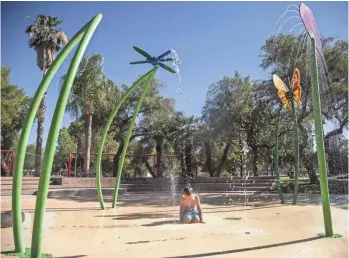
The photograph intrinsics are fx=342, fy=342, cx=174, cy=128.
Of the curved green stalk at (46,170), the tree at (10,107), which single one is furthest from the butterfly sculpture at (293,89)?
the tree at (10,107)

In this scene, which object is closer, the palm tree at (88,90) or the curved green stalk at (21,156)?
the curved green stalk at (21,156)

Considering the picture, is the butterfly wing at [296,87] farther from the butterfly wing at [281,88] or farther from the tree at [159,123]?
the tree at [159,123]

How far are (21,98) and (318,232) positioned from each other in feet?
105

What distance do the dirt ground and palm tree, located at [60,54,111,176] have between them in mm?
15025

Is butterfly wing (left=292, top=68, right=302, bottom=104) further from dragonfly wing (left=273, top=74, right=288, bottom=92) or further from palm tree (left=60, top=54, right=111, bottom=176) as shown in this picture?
palm tree (left=60, top=54, right=111, bottom=176)

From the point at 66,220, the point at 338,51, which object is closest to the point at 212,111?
the point at 338,51

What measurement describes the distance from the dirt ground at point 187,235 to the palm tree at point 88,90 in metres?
15.0

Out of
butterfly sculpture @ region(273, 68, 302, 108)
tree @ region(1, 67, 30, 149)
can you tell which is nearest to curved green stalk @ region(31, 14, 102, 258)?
butterfly sculpture @ region(273, 68, 302, 108)

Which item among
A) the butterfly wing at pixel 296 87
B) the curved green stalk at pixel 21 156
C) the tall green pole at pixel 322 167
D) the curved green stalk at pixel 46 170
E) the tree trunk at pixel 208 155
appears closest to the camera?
the curved green stalk at pixel 46 170

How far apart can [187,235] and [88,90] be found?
1950 centimetres

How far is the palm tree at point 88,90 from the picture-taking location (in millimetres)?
24859

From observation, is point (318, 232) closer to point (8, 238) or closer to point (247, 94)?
point (8, 238)

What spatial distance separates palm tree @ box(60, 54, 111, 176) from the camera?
81.6 ft

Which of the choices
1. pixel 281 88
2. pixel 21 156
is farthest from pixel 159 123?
pixel 21 156
